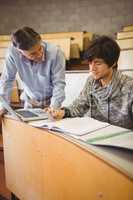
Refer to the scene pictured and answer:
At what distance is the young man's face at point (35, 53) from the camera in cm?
166

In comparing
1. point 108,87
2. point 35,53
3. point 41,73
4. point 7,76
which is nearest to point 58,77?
point 41,73

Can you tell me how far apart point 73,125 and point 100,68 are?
1.18 ft

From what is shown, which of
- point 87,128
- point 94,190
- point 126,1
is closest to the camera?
point 94,190

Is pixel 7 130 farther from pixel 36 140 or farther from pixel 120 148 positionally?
pixel 120 148

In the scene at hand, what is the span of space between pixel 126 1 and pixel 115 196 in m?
3.18

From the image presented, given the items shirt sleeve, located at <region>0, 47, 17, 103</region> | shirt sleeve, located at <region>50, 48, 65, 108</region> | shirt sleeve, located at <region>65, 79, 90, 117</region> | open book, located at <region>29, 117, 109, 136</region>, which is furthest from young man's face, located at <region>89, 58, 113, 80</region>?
shirt sleeve, located at <region>0, 47, 17, 103</region>

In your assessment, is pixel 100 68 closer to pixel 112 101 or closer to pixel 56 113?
pixel 112 101

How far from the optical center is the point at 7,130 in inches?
64.0

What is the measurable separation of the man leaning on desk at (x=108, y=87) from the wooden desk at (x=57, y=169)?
24 centimetres

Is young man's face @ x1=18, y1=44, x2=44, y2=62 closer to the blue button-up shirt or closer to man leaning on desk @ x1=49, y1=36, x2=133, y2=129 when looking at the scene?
the blue button-up shirt

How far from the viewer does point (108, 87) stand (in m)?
1.48

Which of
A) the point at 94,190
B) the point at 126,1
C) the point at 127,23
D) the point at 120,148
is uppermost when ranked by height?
the point at 126,1

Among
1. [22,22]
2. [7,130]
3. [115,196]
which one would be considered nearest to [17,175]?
[7,130]

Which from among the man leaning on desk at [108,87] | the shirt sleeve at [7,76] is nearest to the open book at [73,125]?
the man leaning on desk at [108,87]
